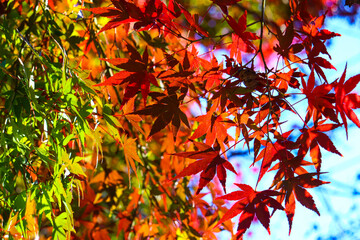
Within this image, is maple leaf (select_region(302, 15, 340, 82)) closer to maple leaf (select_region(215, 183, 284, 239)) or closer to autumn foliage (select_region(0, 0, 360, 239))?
autumn foliage (select_region(0, 0, 360, 239))

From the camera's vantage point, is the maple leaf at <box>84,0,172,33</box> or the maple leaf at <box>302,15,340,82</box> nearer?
the maple leaf at <box>84,0,172,33</box>

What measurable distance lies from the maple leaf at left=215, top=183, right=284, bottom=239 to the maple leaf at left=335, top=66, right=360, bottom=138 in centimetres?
16

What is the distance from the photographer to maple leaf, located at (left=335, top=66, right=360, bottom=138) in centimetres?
55

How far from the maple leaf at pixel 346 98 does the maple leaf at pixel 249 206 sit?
156 mm

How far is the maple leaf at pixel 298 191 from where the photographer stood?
557 millimetres

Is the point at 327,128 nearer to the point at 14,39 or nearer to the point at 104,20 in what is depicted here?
the point at 14,39

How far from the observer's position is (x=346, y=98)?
569 millimetres

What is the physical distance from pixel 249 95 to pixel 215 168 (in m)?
0.13

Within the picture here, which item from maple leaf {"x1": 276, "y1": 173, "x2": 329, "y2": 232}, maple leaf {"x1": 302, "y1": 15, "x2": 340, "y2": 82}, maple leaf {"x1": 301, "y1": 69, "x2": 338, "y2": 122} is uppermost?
maple leaf {"x1": 302, "y1": 15, "x2": 340, "y2": 82}

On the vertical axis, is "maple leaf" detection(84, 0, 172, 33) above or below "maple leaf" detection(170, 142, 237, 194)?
above

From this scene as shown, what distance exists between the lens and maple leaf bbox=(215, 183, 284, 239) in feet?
1.85

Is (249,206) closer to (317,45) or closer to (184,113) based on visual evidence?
(184,113)

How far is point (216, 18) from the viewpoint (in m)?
2.57

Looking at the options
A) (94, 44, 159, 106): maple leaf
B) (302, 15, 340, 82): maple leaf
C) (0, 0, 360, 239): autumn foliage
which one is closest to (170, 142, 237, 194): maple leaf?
(0, 0, 360, 239): autumn foliage
